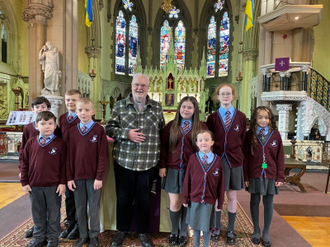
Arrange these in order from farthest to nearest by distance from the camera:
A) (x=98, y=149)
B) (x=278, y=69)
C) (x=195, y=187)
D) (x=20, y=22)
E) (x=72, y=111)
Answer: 1. (x=20, y=22)
2. (x=278, y=69)
3. (x=72, y=111)
4. (x=98, y=149)
5. (x=195, y=187)

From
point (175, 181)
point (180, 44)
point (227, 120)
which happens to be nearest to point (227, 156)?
point (227, 120)

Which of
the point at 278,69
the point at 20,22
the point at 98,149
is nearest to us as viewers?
the point at 98,149

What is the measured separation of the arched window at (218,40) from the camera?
653 inches

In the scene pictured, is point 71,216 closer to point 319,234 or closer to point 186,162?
point 186,162

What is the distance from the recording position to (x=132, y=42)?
17.6 m

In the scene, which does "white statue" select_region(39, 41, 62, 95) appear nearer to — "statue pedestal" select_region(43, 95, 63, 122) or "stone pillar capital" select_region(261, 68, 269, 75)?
"statue pedestal" select_region(43, 95, 63, 122)

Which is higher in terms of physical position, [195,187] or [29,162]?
[29,162]

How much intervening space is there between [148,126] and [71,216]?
1.29m

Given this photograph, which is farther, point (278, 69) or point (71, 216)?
point (278, 69)

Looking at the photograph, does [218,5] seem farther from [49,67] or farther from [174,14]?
[49,67]

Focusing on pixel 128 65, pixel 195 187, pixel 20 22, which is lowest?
pixel 195 187

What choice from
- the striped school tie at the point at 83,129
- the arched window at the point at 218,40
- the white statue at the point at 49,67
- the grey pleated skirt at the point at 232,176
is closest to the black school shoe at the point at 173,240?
the grey pleated skirt at the point at 232,176

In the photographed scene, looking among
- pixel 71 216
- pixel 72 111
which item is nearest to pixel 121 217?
pixel 71 216

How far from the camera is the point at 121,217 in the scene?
7.68 ft
